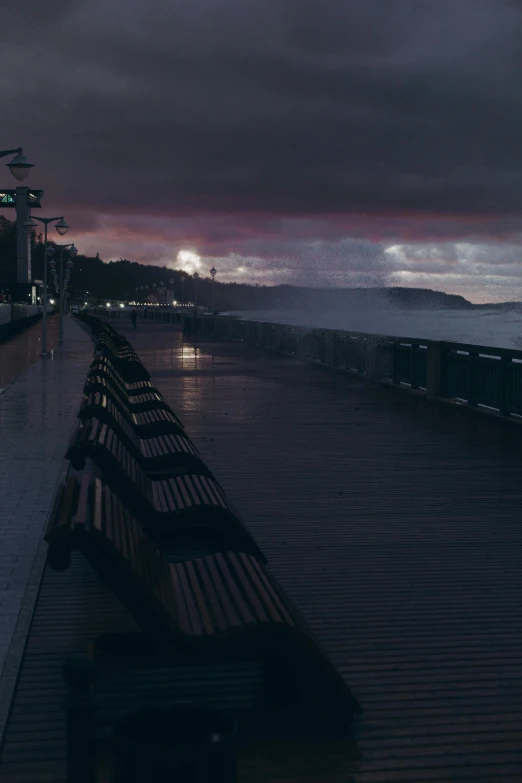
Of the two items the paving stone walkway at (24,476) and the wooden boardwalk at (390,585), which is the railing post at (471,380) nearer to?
the wooden boardwalk at (390,585)

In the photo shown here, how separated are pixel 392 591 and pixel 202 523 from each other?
121cm

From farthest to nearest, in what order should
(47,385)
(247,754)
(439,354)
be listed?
(47,385) < (439,354) < (247,754)

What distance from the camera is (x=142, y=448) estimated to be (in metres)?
8.22

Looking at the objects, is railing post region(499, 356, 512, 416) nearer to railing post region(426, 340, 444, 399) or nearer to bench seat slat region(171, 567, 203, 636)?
railing post region(426, 340, 444, 399)

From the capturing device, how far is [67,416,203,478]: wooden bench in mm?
5484

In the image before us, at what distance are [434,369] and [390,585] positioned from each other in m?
11.6

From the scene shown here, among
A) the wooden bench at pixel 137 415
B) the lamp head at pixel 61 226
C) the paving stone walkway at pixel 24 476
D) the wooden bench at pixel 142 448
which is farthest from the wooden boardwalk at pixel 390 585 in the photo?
the lamp head at pixel 61 226

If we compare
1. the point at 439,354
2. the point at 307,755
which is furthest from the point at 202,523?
the point at 439,354

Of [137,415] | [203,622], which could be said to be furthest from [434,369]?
[203,622]

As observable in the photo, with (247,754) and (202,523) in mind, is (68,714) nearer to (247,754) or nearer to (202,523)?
(247,754)

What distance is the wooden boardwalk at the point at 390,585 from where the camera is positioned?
3.65m

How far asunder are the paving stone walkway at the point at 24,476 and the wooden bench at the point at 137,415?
3.01ft

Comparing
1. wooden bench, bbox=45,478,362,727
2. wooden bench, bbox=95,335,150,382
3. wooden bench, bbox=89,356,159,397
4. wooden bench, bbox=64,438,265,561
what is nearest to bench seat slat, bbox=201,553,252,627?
wooden bench, bbox=45,478,362,727

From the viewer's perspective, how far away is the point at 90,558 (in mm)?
3674
